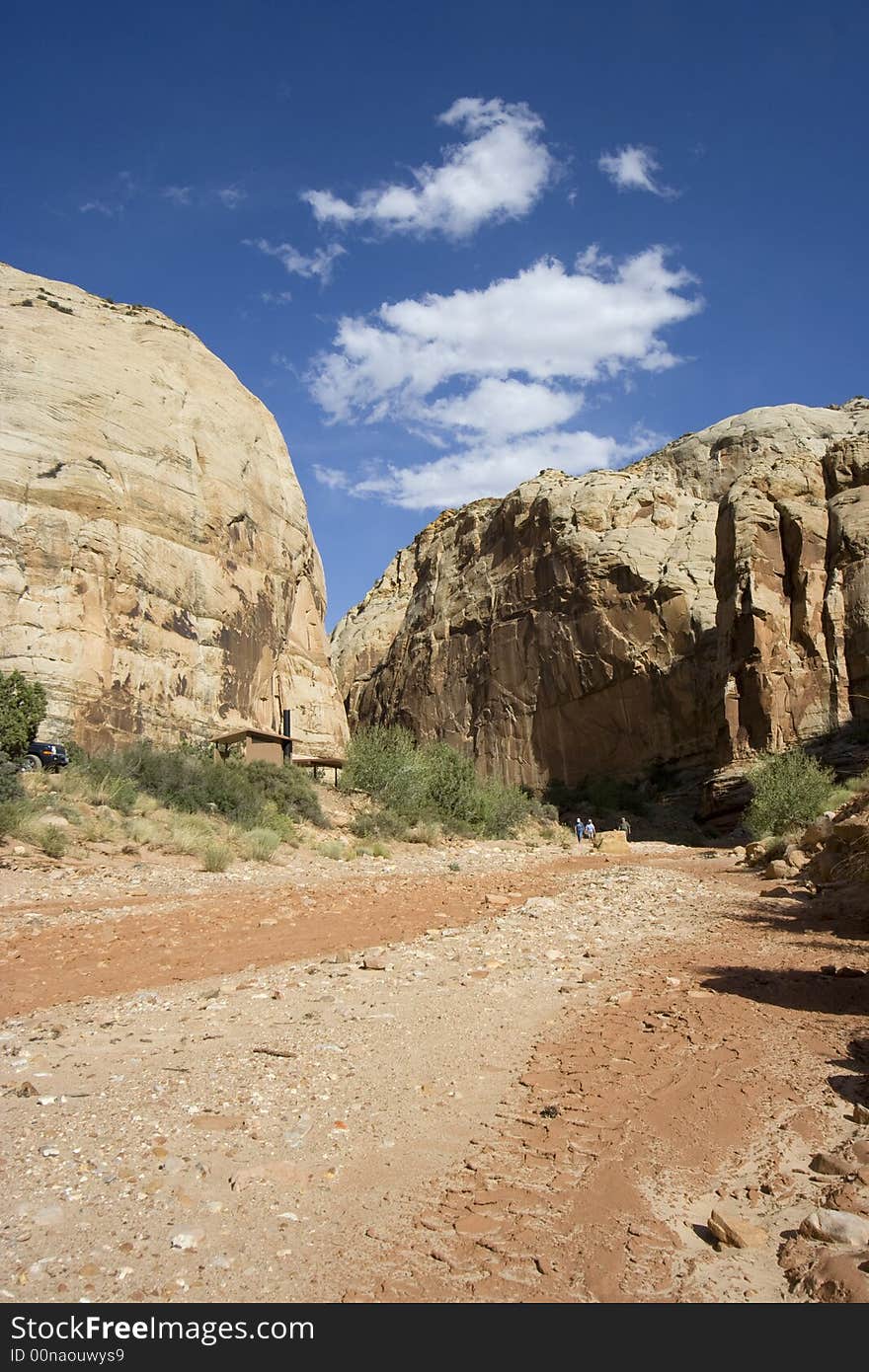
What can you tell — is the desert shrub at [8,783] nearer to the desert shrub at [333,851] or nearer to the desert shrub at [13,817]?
the desert shrub at [13,817]

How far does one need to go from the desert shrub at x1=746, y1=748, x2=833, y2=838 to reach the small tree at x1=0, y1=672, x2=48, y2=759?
59.6 ft

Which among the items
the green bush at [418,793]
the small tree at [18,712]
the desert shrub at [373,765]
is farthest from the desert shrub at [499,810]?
A: the small tree at [18,712]

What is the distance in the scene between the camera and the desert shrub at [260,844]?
17016mm

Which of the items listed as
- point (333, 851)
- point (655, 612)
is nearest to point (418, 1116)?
point (333, 851)

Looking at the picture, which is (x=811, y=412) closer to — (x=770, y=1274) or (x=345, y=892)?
(x=345, y=892)

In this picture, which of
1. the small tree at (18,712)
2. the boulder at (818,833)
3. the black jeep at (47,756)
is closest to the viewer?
the boulder at (818,833)

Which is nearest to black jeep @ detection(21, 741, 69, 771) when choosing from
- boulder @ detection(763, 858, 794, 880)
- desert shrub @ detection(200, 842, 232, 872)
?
desert shrub @ detection(200, 842, 232, 872)

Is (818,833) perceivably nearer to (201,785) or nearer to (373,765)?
(201,785)

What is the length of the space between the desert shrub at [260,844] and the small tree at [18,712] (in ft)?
18.5

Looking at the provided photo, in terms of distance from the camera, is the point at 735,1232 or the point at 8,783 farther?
the point at 8,783

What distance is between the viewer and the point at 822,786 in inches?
921

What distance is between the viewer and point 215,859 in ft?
49.4

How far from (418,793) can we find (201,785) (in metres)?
7.68

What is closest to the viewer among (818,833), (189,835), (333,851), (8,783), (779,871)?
(779,871)
